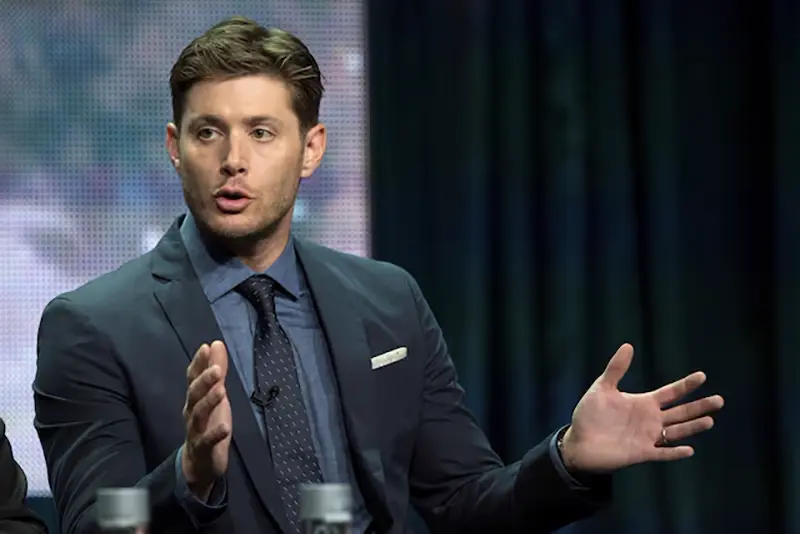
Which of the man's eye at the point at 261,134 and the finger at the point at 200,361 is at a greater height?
the man's eye at the point at 261,134

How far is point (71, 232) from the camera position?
11.2ft

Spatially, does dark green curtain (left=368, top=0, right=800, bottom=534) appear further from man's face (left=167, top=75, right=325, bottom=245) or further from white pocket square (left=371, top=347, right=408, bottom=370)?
man's face (left=167, top=75, right=325, bottom=245)

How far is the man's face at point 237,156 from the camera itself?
7.34 feet

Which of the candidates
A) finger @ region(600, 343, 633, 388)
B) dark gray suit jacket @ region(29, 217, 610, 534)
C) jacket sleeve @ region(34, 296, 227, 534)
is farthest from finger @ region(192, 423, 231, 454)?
finger @ region(600, 343, 633, 388)

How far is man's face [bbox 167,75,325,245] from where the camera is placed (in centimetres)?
224

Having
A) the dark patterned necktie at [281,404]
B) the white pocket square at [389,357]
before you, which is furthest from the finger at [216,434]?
the white pocket square at [389,357]

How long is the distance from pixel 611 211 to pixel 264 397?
152 cm

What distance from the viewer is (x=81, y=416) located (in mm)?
2168

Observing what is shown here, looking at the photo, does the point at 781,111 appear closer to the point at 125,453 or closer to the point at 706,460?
the point at 706,460

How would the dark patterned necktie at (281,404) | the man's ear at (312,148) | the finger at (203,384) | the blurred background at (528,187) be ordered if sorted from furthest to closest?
1. the blurred background at (528,187)
2. the man's ear at (312,148)
3. the dark patterned necktie at (281,404)
4. the finger at (203,384)

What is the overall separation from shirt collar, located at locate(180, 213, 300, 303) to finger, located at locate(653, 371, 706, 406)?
74 cm

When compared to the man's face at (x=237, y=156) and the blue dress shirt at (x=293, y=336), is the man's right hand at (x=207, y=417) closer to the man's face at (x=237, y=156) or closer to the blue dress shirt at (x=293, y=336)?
the blue dress shirt at (x=293, y=336)

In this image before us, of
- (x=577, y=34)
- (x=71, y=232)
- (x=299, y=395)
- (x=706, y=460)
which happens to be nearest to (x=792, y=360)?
(x=706, y=460)

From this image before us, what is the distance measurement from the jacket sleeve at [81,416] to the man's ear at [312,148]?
52 cm
